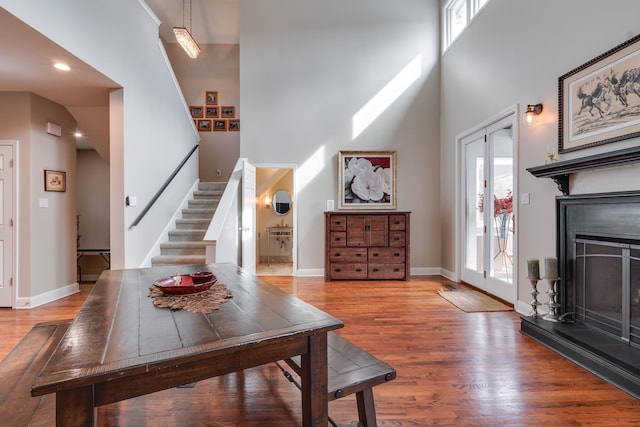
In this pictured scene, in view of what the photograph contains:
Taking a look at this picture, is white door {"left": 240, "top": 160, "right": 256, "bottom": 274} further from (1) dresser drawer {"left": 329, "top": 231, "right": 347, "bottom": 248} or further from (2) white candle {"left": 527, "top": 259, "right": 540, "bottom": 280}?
(2) white candle {"left": 527, "top": 259, "right": 540, "bottom": 280}

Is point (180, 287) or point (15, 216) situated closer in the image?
point (180, 287)

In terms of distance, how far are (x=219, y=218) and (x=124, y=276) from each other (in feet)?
6.05

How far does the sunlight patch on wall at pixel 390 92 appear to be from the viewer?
557cm

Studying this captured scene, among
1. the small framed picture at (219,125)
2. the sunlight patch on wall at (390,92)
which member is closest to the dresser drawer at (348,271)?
the sunlight patch on wall at (390,92)

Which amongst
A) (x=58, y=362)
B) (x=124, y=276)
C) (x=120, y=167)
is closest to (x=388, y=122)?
(x=120, y=167)

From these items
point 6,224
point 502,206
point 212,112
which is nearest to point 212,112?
point 212,112

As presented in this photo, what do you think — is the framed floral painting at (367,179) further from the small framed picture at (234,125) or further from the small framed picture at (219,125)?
the small framed picture at (219,125)

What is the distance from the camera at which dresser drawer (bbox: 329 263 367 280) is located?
5.12 m

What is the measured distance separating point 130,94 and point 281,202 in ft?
14.1

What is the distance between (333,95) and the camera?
18.2ft

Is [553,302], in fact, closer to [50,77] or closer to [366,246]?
[366,246]

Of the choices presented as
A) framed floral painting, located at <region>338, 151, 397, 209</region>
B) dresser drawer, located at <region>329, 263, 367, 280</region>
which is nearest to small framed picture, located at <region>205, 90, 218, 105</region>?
framed floral painting, located at <region>338, 151, 397, 209</region>

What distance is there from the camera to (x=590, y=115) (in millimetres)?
2646

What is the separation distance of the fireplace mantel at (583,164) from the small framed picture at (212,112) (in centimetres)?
652
